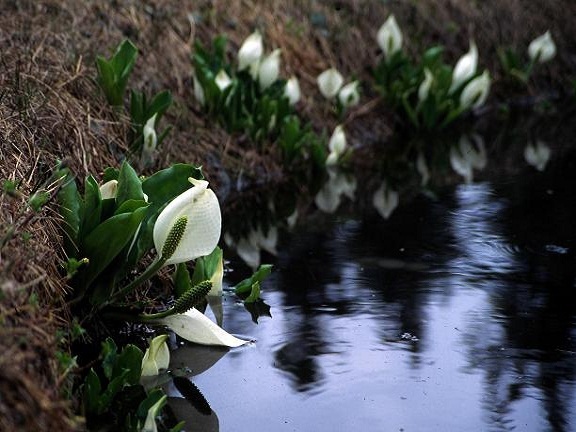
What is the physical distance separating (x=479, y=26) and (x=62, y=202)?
Answer: 18.6 ft

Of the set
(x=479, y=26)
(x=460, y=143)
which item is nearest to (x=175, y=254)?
(x=460, y=143)

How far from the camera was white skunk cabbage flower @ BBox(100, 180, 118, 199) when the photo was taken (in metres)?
3.28

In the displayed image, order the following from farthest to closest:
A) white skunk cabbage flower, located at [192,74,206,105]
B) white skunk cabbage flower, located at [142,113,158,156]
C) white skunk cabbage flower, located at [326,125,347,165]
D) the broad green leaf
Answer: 1. white skunk cabbage flower, located at [326,125,347,165]
2. white skunk cabbage flower, located at [192,74,206,105]
3. white skunk cabbage flower, located at [142,113,158,156]
4. the broad green leaf

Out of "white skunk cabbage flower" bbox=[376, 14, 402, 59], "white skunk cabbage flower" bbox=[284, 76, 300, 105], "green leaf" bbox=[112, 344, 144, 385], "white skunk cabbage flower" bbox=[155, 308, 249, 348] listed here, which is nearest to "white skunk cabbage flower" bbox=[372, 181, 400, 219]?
"white skunk cabbage flower" bbox=[284, 76, 300, 105]

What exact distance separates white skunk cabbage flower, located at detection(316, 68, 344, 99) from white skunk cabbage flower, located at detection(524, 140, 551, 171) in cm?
125

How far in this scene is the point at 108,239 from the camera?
310 cm

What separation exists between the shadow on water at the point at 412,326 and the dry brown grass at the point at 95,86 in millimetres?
654

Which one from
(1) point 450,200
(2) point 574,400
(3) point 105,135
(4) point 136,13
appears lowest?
(2) point 574,400

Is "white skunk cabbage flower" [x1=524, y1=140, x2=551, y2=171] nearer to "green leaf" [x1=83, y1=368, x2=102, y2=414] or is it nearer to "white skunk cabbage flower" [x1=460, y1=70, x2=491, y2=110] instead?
"white skunk cabbage flower" [x1=460, y1=70, x2=491, y2=110]

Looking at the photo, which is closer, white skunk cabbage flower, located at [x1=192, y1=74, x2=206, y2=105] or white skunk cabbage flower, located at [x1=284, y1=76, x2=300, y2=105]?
white skunk cabbage flower, located at [x1=192, y1=74, x2=206, y2=105]

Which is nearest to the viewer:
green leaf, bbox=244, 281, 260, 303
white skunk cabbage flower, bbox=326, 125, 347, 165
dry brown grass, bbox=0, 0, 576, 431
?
dry brown grass, bbox=0, 0, 576, 431

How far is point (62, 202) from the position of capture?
126 inches

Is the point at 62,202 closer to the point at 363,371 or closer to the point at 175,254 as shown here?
the point at 175,254

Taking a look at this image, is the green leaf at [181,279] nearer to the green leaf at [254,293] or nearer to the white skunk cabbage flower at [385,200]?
the green leaf at [254,293]
